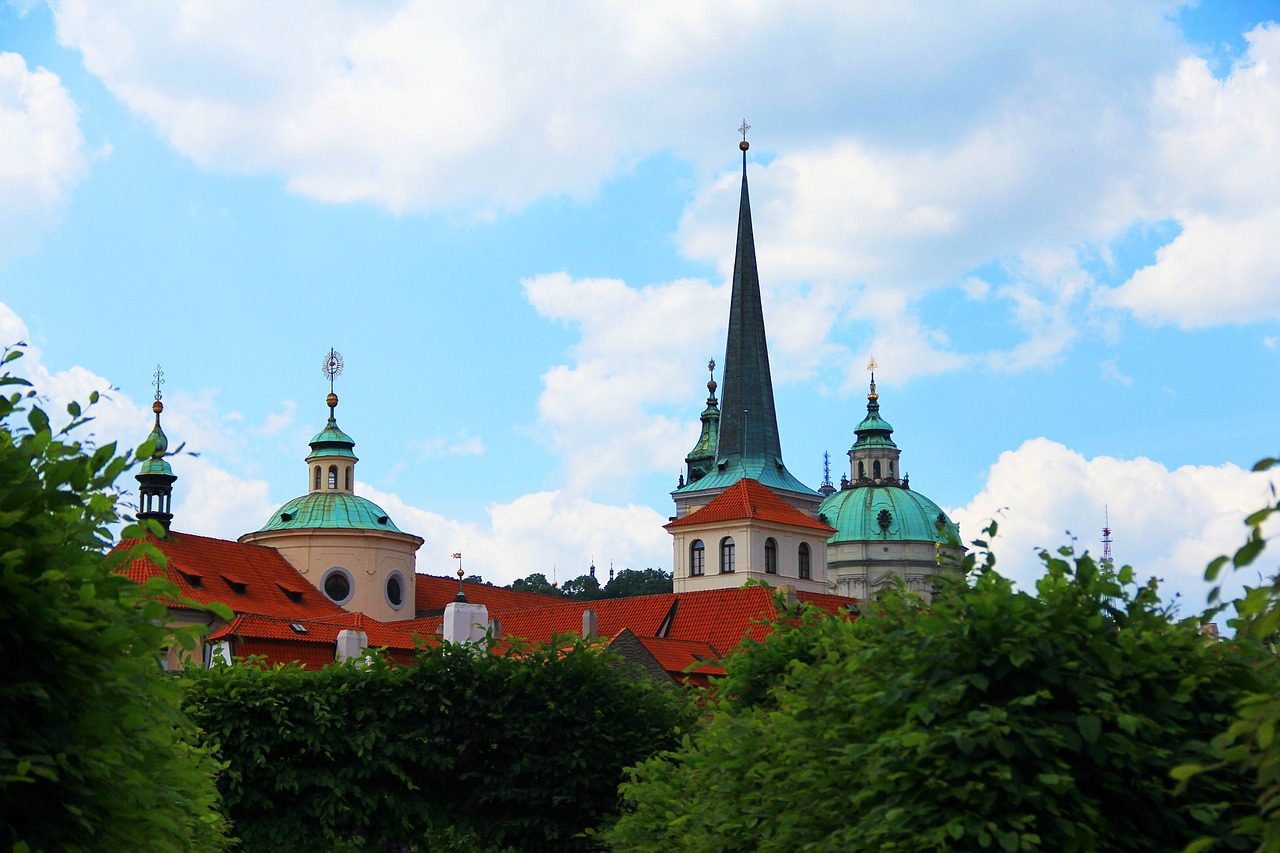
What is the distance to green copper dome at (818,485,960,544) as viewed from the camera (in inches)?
5758

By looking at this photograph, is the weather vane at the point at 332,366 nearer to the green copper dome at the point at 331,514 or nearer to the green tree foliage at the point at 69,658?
the green copper dome at the point at 331,514

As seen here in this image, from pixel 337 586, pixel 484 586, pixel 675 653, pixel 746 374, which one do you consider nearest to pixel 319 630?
pixel 675 653

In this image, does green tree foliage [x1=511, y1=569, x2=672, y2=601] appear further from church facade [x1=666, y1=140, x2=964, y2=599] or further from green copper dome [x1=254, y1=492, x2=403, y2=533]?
green copper dome [x1=254, y1=492, x2=403, y2=533]

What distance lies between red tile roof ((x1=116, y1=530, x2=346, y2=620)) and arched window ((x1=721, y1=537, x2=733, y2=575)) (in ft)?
77.6

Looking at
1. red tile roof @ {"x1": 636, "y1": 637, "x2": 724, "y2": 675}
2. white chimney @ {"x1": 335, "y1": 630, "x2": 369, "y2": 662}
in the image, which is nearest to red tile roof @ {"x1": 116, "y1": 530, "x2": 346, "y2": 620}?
red tile roof @ {"x1": 636, "y1": 637, "x2": 724, "y2": 675}

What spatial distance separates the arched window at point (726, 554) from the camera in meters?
99.0

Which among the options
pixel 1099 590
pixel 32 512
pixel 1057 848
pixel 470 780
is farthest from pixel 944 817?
pixel 470 780

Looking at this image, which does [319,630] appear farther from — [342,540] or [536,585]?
[536,585]

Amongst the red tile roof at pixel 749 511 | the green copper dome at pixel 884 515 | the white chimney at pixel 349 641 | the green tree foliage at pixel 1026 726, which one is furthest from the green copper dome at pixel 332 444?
the green tree foliage at pixel 1026 726

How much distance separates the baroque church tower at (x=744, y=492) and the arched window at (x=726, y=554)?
58mm

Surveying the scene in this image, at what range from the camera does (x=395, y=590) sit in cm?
9231

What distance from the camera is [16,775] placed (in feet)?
29.1

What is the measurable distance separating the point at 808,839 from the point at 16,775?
6049 mm

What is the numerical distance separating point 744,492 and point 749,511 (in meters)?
2.47
